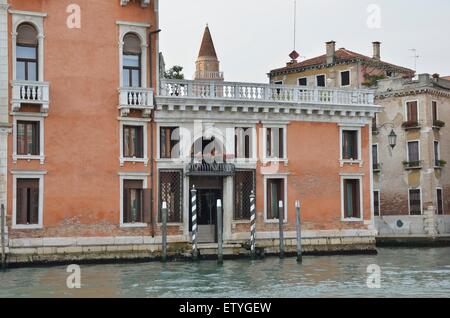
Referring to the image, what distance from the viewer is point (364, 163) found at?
83.2 feet

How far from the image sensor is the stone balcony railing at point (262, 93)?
23312 millimetres

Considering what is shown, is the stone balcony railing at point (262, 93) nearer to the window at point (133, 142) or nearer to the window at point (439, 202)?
the window at point (133, 142)

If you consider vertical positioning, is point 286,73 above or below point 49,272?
above

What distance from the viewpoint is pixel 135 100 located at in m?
22.5

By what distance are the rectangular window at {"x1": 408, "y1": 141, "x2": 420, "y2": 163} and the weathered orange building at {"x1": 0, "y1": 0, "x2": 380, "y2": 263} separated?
28.6 ft

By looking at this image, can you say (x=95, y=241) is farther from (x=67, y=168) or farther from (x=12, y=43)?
(x=12, y=43)

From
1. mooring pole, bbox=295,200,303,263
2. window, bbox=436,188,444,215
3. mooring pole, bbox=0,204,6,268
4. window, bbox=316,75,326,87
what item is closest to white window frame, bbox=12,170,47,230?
mooring pole, bbox=0,204,6,268

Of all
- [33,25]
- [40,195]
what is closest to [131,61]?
[33,25]

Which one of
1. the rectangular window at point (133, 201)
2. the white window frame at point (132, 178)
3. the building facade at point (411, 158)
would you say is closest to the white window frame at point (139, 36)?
the white window frame at point (132, 178)

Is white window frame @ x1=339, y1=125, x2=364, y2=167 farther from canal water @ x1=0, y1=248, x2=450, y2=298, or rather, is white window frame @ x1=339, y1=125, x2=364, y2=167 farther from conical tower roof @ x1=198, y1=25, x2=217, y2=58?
conical tower roof @ x1=198, y1=25, x2=217, y2=58

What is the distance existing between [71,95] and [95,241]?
3636 millimetres

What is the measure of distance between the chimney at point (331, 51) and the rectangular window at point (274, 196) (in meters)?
16.0
